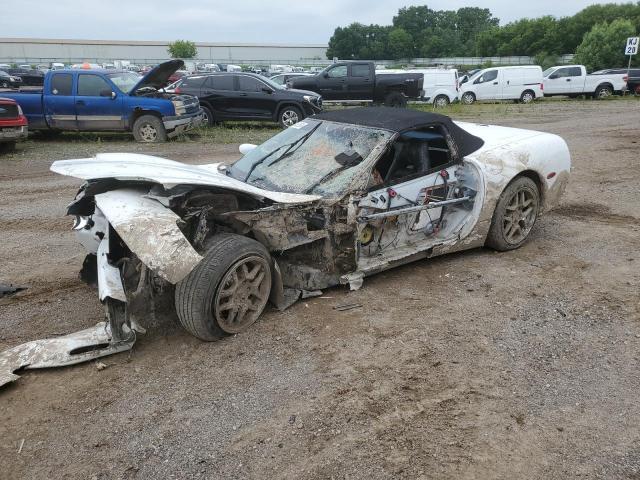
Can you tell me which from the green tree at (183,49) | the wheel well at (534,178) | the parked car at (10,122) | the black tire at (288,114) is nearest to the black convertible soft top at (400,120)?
the wheel well at (534,178)

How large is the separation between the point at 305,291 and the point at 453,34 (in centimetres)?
10012

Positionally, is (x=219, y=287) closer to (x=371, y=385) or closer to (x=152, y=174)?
(x=152, y=174)

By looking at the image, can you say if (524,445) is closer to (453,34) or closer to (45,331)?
(45,331)

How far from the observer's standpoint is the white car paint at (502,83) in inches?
921

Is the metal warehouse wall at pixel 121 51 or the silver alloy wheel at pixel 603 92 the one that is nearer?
the silver alloy wheel at pixel 603 92

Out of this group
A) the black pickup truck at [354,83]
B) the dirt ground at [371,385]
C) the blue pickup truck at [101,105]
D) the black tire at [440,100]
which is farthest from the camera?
the black tire at [440,100]

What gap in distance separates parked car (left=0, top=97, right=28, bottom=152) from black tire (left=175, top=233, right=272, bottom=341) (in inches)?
350

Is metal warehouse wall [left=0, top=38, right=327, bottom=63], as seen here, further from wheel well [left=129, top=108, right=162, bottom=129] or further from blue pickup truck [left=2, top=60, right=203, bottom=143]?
wheel well [left=129, top=108, right=162, bottom=129]

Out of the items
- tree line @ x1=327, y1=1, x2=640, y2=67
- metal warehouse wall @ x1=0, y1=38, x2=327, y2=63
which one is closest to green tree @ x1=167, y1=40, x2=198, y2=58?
metal warehouse wall @ x1=0, y1=38, x2=327, y2=63

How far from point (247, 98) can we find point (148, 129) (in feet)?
10.3

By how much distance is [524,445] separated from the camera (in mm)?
2641

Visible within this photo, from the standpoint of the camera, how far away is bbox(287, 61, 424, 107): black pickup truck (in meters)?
18.4

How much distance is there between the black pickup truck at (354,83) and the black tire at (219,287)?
1557 cm

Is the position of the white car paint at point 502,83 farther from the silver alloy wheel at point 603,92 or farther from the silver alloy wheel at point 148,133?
the silver alloy wheel at point 148,133
